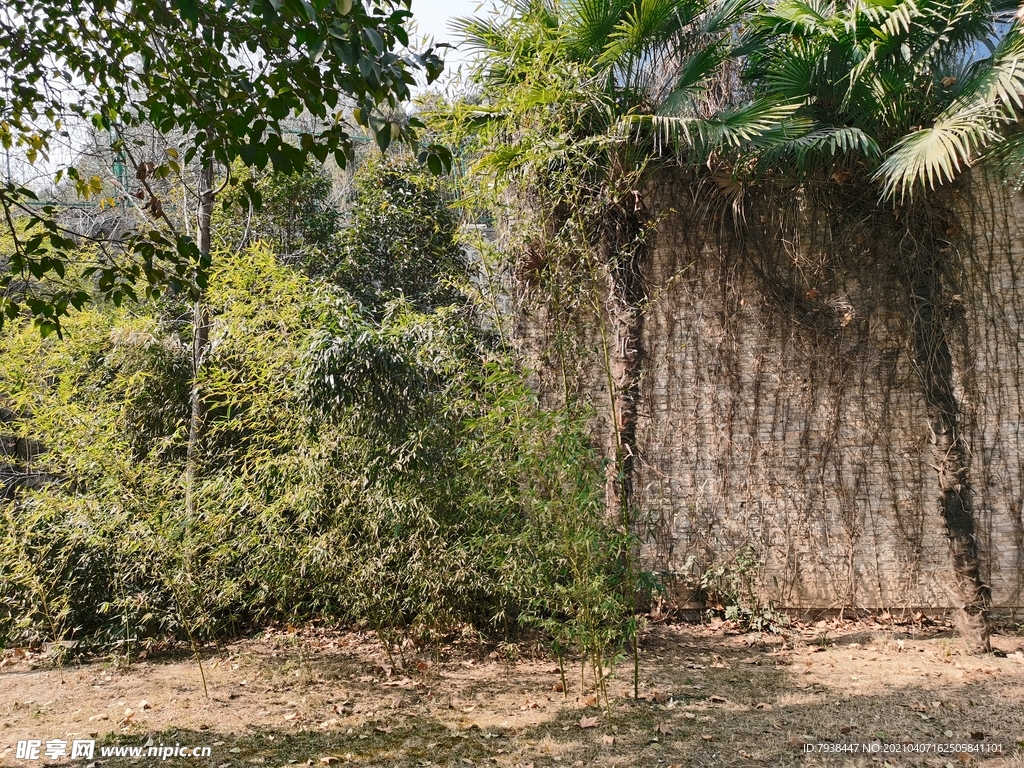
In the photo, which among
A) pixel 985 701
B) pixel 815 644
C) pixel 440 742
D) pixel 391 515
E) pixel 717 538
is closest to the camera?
pixel 440 742

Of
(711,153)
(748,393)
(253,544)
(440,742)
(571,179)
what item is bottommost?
(440,742)

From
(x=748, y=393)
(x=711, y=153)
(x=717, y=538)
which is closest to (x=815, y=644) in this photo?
(x=717, y=538)

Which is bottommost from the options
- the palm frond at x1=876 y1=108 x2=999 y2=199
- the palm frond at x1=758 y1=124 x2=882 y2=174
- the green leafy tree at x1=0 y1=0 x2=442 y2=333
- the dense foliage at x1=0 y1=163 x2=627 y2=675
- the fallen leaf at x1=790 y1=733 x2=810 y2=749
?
the fallen leaf at x1=790 y1=733 x2=810 y2=749

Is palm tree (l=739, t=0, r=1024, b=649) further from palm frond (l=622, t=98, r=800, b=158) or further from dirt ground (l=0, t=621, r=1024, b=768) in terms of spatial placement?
dirt ground (l=0, t=621, r=1024, b=768)

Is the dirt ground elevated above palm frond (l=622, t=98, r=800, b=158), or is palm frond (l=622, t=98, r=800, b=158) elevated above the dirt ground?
palm frond (l=622, t=98, r=800, b=158)

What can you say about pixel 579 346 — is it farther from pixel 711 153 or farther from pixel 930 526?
pixel 930 526

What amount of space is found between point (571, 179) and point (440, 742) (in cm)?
270

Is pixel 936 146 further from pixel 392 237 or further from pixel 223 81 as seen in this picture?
pixel 392 237

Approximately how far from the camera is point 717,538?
485cm

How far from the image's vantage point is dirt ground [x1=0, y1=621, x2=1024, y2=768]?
116 inches

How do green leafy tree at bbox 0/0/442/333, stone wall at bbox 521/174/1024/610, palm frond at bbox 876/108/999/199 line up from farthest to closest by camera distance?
stone wall at bbox 521/174/1024/610 < palm frond at bbox 876/108/999/199 < green leafy tree at bbox 0/0/442/333

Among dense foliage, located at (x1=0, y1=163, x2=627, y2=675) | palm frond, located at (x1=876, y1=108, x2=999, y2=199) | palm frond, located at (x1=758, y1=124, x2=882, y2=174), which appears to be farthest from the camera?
palm frond, located at (x1=758, y1=124, x2=882, y2=174)

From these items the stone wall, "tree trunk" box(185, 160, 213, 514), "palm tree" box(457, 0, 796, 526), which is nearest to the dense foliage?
"tree trunk" box(185, 160, 213, 514)

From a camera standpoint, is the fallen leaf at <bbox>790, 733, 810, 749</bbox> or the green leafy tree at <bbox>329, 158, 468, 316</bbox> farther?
the green leafy tree at <bbox>329, 158, 468, 316</bbox>
